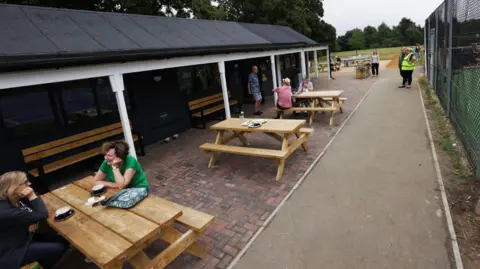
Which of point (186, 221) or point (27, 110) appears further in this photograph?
point (27, 110)

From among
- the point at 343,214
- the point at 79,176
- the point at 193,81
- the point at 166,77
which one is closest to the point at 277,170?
the point at 343,214

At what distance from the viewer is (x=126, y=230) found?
263 cm

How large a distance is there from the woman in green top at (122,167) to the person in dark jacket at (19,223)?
2.68 ft

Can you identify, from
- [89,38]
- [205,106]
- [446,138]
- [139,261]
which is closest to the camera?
[139,261]

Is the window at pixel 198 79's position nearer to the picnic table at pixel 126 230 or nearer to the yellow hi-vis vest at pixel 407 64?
the picnic table at pixel 126 230

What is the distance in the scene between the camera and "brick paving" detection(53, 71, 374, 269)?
3.49m

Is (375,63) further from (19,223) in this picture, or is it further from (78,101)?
(19,223)

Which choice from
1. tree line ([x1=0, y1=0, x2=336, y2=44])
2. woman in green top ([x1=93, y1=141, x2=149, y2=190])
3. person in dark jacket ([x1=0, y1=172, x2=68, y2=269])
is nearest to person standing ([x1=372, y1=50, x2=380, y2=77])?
tree line ([x1=0, y1=0, x2=336, y2=44])

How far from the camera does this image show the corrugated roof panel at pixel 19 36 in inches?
180

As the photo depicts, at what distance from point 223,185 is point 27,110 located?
4312 mm

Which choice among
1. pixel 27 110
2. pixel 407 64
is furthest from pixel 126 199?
pixel 407 64

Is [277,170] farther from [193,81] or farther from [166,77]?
[193,81]

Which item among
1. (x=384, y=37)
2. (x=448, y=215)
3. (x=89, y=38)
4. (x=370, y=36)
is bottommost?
(x=448, y=215)

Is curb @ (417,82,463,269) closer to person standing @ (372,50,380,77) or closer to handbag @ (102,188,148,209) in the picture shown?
handbag @ (102,188,148,209)
